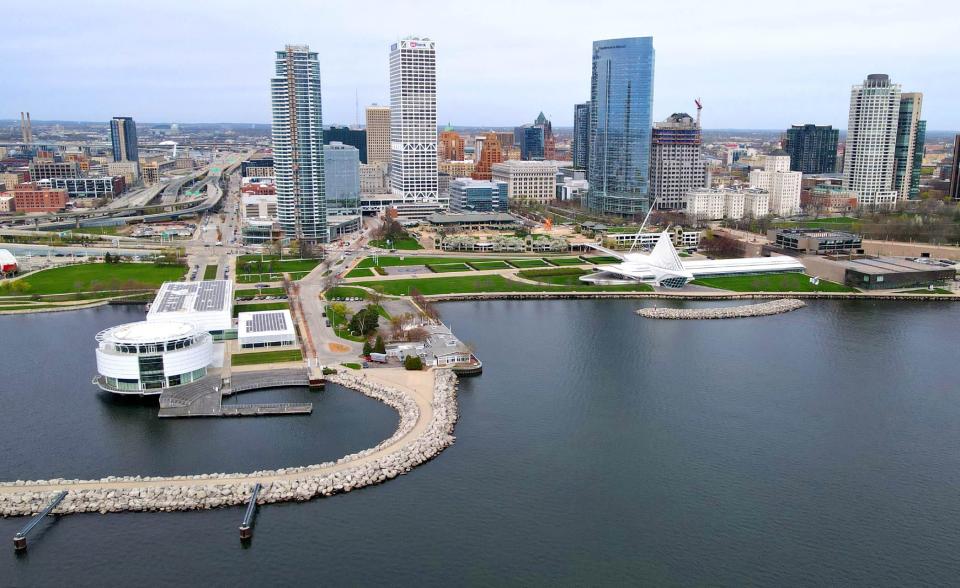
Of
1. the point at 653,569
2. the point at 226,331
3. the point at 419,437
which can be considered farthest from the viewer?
the point at 226,331

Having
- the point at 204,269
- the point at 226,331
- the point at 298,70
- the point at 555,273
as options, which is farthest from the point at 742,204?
the point at 226,331

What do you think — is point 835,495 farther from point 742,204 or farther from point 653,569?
point 742,204

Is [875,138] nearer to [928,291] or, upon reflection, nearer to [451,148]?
[928,291]

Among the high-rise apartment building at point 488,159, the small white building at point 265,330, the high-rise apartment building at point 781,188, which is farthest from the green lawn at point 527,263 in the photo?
the high-rise apartment building at point 488,159

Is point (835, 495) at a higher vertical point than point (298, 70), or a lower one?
lower

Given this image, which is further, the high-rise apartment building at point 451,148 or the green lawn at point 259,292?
the high-rise apartment building at point 451,148

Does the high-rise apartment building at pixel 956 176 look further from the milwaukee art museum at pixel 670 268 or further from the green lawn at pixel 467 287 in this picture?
the green lawn at pixel 467 287

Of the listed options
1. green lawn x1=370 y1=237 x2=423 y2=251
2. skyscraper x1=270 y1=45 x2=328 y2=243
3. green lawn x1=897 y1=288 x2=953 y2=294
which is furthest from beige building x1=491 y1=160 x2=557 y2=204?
green lawn x1=897 y1=288 x2=953 y2=294
